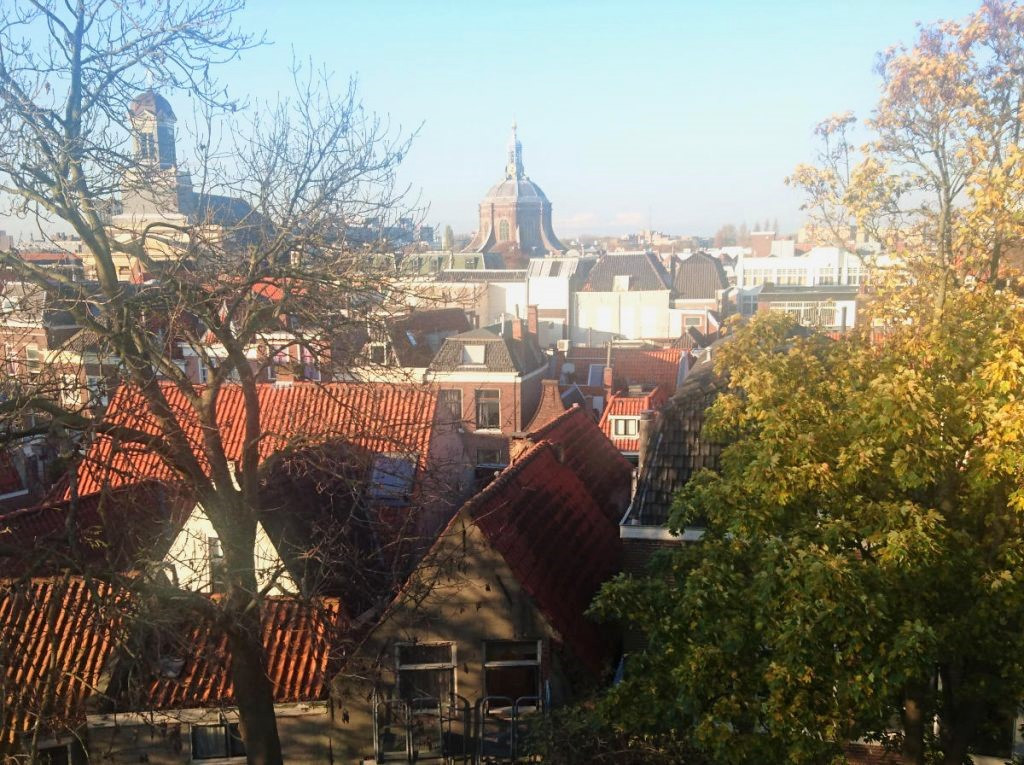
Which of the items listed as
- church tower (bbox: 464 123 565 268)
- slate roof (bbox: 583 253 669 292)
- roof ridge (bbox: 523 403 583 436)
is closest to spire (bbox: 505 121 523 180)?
church tower (bbox: 464 123 565 268)

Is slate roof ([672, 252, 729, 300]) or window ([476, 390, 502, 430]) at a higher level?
slate roof ([672, 252, 729, 300])

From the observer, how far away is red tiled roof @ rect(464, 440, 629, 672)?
1313 centimetres

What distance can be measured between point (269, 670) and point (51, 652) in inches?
216

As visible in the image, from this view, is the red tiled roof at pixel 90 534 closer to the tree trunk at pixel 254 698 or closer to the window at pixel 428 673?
the tree trunk at pixel 254 698

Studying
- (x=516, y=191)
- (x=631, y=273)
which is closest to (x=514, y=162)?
(x=516, y=191)

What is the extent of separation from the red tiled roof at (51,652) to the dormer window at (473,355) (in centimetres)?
2269

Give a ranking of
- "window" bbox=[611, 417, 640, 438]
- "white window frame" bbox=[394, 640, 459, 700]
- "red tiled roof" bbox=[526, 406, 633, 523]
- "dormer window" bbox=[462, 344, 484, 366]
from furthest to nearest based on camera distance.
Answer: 1. "dormer window" bbox=[462, 344, 484, 366]
2. "window" bbox=[611, 417, 640, 438]
3. "red tiled roof" bbox=[526, 406, 633, 523]
4. "white window frame" bbox=[394, 640, 459, 700]

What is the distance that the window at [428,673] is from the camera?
1280cm

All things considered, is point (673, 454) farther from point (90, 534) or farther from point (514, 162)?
point (514, 162)

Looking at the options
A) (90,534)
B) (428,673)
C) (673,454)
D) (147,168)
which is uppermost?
(147,168)

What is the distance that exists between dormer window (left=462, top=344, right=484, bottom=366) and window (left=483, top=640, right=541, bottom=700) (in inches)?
899

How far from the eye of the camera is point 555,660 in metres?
12.9

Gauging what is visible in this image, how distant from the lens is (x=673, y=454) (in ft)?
45.3

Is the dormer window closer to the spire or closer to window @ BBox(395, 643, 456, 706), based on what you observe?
window @ BBox(395, 643, 456, 706)
